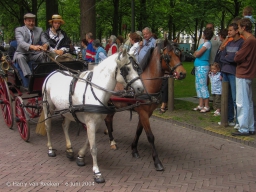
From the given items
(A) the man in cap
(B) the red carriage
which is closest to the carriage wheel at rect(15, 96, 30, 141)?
(B) the red carriage

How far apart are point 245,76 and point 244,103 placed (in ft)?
1.87

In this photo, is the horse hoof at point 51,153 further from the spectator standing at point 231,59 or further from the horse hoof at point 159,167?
the spectator standing at point 231,59

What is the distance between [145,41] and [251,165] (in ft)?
Result: 11.2

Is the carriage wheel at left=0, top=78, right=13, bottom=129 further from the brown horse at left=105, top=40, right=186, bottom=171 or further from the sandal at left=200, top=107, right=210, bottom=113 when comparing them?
the sandal at left=200, top=107, right=210, bottom=113

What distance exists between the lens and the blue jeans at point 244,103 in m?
6.30

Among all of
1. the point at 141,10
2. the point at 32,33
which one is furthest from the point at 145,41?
the point at 141,10

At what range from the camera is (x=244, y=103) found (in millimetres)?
6371

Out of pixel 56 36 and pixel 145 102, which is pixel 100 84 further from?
pixel 56 36

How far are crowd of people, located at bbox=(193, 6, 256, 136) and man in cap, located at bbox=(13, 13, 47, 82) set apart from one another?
3.92 meters

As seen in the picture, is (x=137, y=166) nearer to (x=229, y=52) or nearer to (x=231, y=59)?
(x=231, y=59)

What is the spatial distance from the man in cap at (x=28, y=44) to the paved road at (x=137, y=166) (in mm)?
1658

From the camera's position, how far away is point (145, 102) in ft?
16.4

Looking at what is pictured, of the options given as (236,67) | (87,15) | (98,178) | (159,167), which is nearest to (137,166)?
(159,167)

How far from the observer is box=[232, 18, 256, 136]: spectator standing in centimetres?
608
